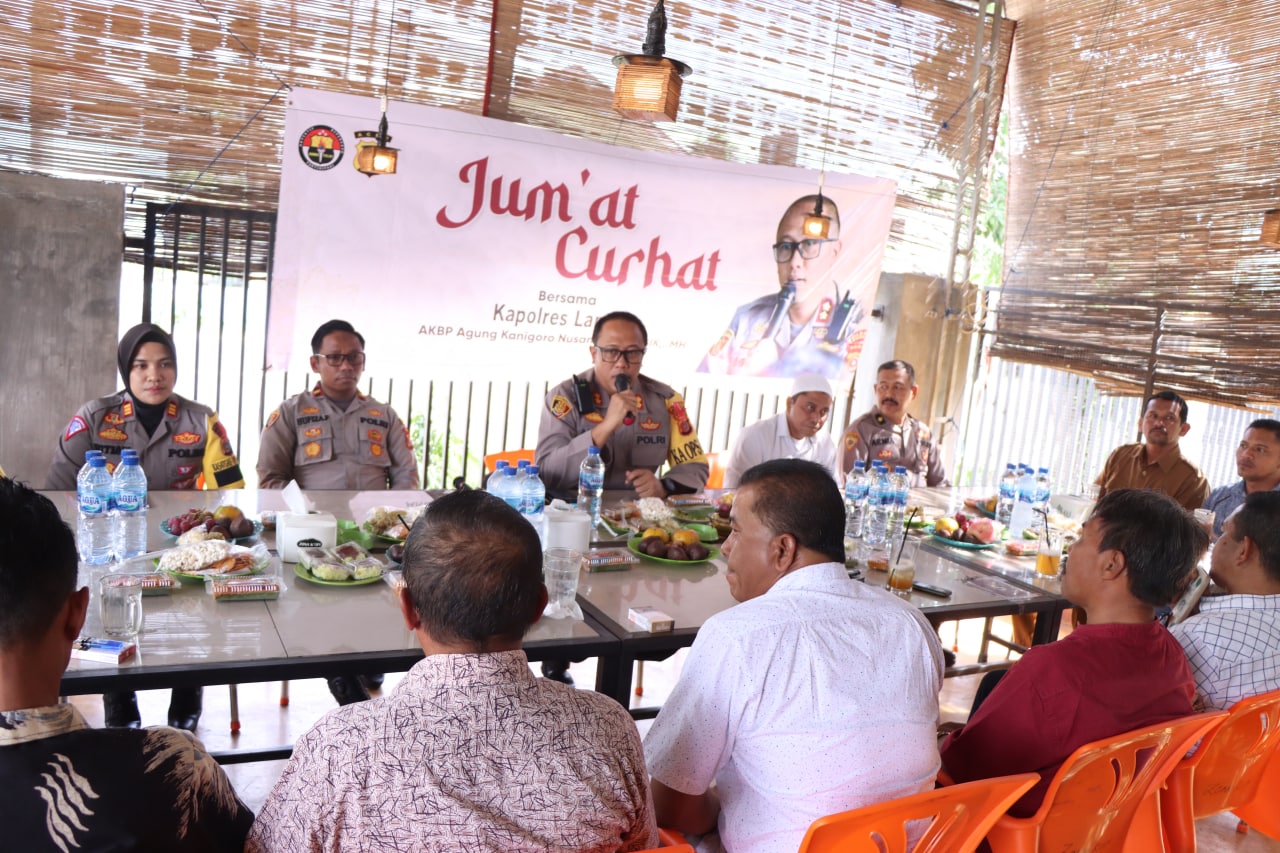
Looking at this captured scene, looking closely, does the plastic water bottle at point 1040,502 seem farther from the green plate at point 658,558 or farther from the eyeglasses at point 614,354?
the eyeglasses at point 614,354

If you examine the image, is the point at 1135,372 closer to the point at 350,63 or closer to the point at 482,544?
the point at 350,63

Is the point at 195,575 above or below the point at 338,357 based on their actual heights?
below

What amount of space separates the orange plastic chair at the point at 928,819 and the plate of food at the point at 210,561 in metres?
1.51

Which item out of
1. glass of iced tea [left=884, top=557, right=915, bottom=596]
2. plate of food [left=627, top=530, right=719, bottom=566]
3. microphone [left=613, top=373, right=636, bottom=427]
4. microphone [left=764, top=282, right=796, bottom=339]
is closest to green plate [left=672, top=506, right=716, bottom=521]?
plate of food [left=627, top=530, right=719, bottom=566]

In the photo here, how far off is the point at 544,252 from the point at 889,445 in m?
2.01

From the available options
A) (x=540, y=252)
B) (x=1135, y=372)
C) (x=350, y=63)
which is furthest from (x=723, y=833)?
(x=1135, y=372)

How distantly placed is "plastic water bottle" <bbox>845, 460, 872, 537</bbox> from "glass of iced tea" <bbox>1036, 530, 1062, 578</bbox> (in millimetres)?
602

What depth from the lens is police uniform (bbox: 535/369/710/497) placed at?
12.1 ft

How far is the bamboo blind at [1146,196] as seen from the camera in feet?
16.5

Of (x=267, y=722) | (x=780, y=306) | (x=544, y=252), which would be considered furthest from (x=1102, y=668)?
(x=780, y=306)

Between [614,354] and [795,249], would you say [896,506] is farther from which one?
[795,249]

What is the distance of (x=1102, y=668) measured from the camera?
1918 mm

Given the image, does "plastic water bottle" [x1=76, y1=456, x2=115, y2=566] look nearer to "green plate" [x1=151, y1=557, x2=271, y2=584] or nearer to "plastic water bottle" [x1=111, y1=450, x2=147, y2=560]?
"plastic water bottle" [x1=111, y1=450, x2=147, y2=560]

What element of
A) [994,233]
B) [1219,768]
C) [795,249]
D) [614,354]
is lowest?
[1219,768]
